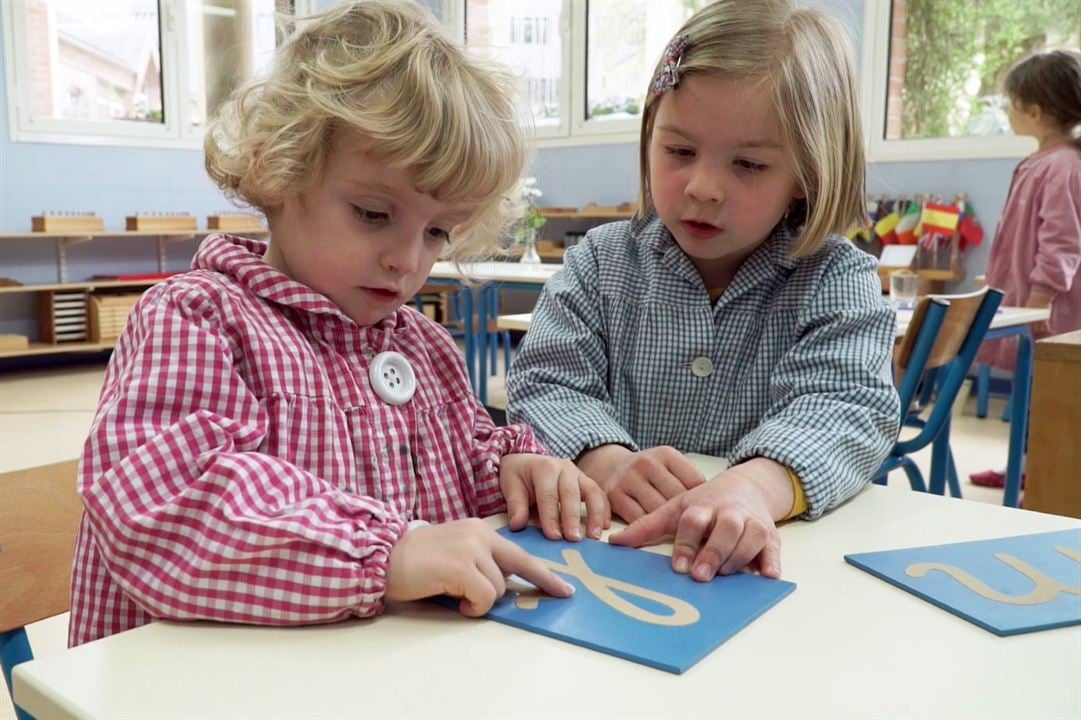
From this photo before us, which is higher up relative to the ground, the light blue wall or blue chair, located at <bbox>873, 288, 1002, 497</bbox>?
the light blue wall

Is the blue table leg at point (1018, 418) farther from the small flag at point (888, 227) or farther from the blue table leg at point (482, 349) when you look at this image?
the blue table leg at point (482, 349)

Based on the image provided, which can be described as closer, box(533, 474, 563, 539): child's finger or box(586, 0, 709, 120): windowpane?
box(533, 474, 563, 539): child's finger

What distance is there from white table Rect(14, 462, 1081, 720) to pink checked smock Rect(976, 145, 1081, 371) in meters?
3.01

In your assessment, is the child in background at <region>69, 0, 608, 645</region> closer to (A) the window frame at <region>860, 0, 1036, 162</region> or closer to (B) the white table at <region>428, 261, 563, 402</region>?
(B) the white table at <region>428, 261, 563, 402</region>

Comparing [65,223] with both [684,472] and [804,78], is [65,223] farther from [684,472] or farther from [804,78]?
[684,472]

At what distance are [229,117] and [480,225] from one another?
272 millimetres

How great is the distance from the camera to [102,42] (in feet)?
18.9

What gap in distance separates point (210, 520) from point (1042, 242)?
11.0ft

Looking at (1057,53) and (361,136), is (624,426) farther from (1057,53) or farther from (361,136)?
(1057,53)

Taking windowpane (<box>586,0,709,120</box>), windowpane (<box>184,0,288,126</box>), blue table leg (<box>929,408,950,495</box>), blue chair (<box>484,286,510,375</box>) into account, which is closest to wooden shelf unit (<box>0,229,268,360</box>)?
windowpane (<box>184,0,288,126</box>)

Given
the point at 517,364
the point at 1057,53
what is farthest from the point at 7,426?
the point at 1057,53

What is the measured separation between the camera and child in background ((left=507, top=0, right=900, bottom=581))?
986 mm

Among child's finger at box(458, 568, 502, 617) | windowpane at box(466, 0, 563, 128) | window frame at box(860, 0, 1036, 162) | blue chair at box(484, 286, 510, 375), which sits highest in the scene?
windowpane at box(466, 0, 563, 128)

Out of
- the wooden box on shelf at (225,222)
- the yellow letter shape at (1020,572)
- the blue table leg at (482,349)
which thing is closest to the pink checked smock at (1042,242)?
the blue table leg at (482,349)
